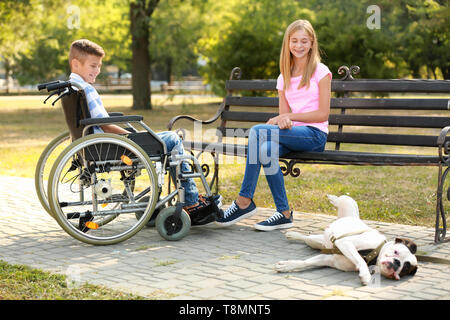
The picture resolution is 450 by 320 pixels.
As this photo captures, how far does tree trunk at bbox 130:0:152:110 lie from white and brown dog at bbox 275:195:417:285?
60.9ft

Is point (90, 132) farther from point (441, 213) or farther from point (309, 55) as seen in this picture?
point (441, 213)

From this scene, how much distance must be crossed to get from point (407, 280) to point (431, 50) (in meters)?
22.3

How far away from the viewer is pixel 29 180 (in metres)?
7.84

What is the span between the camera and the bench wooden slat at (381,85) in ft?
17.8

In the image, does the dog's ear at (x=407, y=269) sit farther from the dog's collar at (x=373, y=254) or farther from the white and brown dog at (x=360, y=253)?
the dog's collar at (x=373, y=254)

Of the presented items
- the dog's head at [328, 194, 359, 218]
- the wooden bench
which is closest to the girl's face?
the wooden bench

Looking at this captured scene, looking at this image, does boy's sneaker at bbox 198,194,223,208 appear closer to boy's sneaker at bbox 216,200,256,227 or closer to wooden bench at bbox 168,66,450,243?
boy's sneaker at bbox 216,200,256,227

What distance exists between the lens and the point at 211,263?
426cm

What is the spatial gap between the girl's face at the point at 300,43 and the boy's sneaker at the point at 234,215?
48.4 inches

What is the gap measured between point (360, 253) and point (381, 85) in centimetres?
215

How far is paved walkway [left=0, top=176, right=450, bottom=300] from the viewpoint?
3.65 meters

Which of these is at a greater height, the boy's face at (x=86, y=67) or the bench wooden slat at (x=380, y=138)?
the boy's face at (x=86, y=67)

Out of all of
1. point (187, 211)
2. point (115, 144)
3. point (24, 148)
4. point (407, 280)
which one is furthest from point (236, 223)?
point (24, 148)

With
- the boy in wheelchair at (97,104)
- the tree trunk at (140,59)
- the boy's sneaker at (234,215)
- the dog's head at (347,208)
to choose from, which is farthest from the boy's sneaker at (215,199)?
the tree trunk at (140,59)
